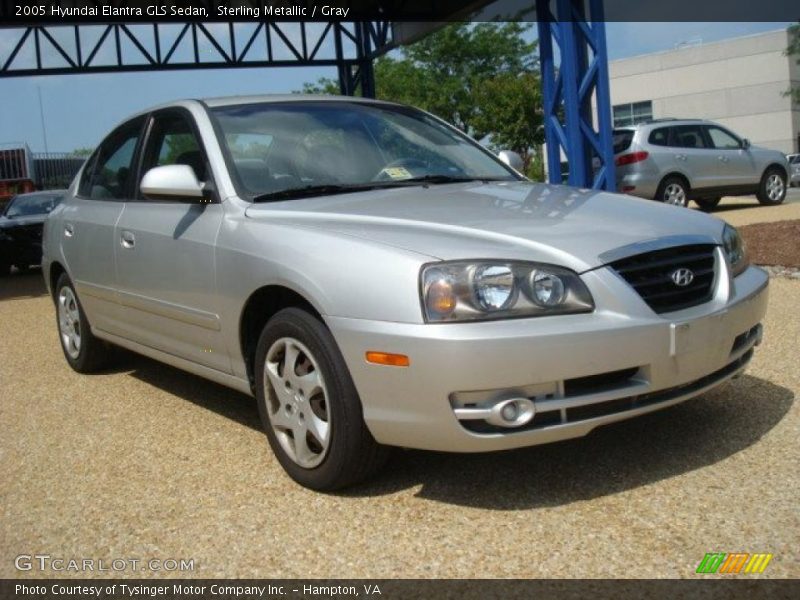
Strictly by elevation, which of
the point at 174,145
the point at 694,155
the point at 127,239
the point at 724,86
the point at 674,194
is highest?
the point at 724,86

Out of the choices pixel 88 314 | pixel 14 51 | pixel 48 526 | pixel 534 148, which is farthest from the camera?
pixel 534 148

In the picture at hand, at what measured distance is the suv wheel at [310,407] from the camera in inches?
130

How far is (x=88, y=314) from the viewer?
221 inches

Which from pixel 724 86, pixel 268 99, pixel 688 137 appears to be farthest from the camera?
pixel 724 86

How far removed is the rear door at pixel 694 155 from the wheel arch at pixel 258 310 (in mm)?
12876

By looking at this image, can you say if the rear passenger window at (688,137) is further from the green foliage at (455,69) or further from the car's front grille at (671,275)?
the green foliage at (455,69)

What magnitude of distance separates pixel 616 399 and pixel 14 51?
1895 centimetres

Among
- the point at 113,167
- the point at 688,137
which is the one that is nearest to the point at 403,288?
the point at 113,167

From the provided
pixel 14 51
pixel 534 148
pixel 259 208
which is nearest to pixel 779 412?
pixel 259 208

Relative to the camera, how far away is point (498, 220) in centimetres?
346

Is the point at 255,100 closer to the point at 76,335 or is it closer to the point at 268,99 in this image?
the point at 268,99

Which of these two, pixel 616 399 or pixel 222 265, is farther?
pixel 222 265

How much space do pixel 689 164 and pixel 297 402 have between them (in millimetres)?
13484

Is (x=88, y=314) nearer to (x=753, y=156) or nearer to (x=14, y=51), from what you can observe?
(x=753, y=156)
